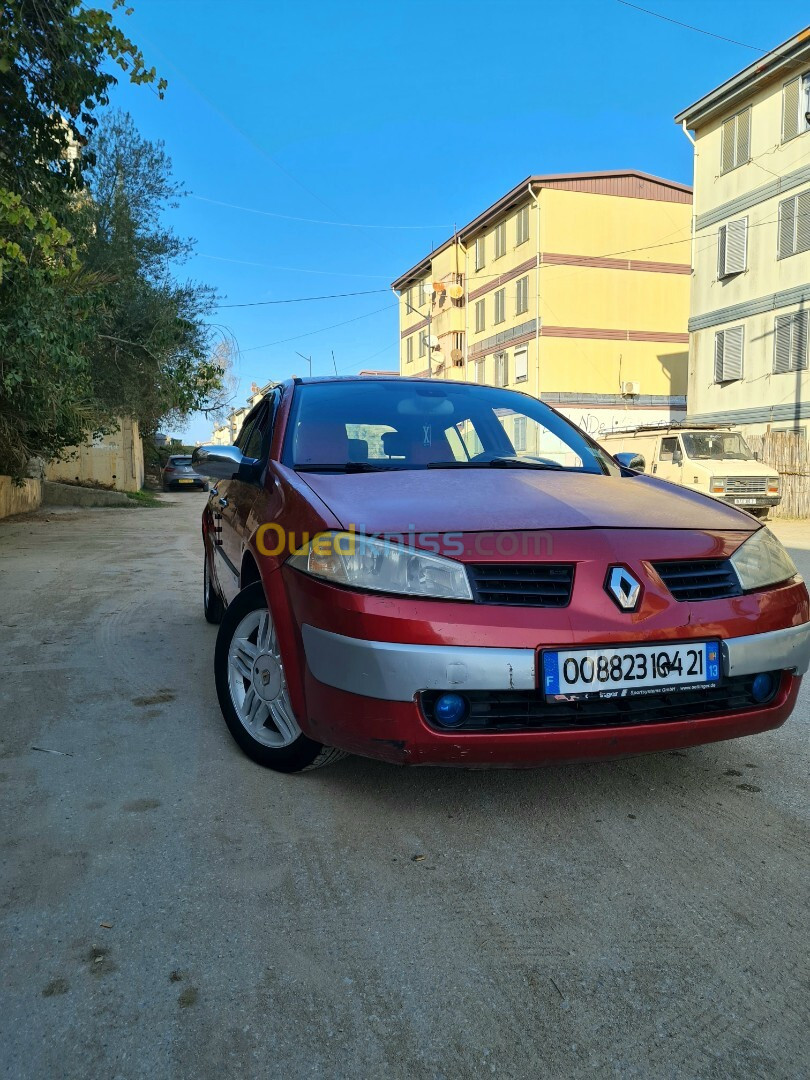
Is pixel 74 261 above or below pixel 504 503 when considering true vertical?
above

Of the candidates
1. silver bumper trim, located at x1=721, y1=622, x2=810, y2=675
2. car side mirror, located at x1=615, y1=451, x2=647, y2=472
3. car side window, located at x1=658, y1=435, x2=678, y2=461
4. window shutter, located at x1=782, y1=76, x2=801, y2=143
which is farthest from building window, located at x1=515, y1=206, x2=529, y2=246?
silver bumper trim, located at x1=721, y1=622, x2=810, y2=675

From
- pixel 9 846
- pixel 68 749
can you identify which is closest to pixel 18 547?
pixel 68 749

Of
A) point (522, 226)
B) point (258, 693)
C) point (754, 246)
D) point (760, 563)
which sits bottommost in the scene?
point (258, 693)

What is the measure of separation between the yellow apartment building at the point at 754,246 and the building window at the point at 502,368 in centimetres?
1303

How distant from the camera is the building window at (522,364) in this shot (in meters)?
34.2

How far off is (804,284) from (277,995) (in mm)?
22010

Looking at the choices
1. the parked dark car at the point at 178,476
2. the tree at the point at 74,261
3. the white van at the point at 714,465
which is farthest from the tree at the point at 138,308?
the parked dark car at the point at 178,476

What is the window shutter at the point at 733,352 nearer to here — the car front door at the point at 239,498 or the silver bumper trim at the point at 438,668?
the car front door at the point at 239,498

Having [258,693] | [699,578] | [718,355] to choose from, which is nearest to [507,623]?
[699,578]

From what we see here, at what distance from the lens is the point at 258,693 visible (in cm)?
296

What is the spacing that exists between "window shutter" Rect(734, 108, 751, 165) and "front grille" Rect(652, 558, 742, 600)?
76.5 feet

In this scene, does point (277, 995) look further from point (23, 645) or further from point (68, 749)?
point (23, 645)

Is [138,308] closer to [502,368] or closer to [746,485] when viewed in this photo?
[746,485]

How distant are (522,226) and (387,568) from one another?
34350 millimetres
